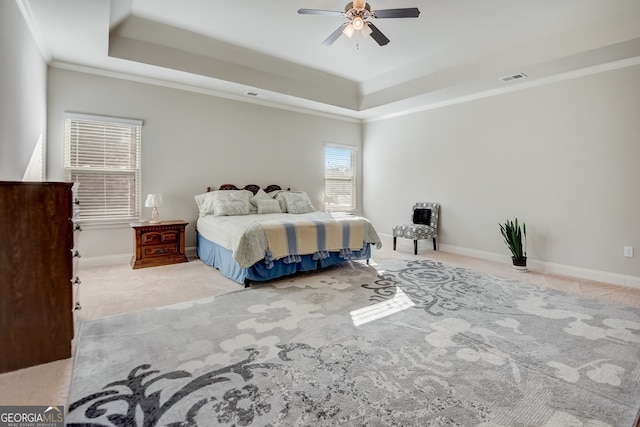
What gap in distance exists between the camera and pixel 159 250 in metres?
4.58

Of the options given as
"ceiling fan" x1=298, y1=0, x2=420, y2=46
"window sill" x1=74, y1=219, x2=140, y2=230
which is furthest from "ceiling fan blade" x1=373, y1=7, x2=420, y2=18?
"window sill" x1=74, y1=219, x2=140, y2=230

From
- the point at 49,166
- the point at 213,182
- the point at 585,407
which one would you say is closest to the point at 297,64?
the point at 213,182

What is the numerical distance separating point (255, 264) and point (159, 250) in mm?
1844

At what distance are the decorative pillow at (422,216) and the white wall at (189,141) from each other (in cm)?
205

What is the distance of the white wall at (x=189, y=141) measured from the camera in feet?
14.3

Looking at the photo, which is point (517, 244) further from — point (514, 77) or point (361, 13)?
point (361, 13)

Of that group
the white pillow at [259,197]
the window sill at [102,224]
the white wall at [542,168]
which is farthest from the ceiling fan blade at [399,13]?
the window sill at [102,224]

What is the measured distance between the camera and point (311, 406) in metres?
1.65

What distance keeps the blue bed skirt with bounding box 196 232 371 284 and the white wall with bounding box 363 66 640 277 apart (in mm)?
2290

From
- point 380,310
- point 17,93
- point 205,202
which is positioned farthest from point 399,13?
point 205,202

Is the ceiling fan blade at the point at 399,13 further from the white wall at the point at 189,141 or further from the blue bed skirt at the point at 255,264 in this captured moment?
the white wall at the point at 189,141

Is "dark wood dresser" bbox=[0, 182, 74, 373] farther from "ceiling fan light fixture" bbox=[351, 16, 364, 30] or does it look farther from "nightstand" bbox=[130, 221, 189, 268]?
"ceiling fan light fixture" bbox=[351, 16, 364, 30]

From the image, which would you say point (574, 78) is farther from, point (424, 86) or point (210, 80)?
point (210, 80)

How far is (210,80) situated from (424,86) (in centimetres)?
343
